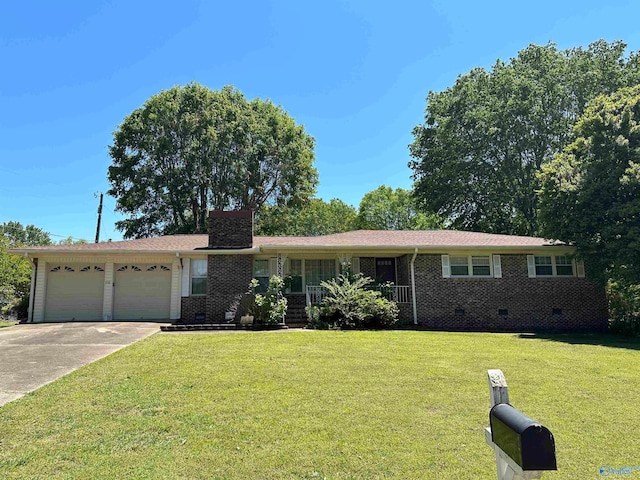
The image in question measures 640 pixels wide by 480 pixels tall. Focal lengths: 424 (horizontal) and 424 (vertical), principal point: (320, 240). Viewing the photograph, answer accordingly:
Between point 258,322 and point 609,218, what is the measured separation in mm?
11641

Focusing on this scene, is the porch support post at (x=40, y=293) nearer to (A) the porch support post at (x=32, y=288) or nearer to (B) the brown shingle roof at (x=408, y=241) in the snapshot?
(A) the porch support post at (x=32, y=288)

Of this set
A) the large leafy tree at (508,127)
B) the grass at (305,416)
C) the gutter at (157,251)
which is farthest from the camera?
the large leafy tree at (508,127)

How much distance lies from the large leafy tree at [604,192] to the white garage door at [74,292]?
16.3 m

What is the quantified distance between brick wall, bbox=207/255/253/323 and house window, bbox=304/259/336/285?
2.29 metres

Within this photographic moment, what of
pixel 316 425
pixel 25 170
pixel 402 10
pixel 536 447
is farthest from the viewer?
pixel 25 170

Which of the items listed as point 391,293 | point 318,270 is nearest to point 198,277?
point 318,270

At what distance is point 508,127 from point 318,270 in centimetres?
1739

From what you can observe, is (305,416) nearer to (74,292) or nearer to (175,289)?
(175,289)

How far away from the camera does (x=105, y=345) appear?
9.28m

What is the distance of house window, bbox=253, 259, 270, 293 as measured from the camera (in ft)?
51.2

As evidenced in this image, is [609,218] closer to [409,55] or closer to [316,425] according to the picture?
[409,55]

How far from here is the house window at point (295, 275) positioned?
16016 mm

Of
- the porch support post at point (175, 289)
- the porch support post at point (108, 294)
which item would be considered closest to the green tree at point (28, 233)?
the porch support post at point (108, 294)

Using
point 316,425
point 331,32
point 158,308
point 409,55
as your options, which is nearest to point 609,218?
point 409,55
